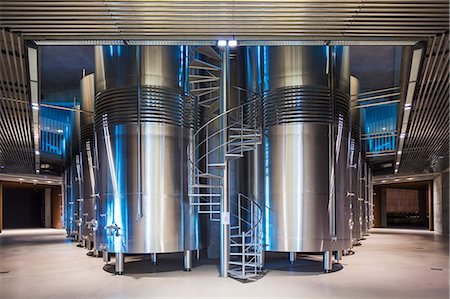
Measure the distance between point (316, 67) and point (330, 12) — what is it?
4.23 metres

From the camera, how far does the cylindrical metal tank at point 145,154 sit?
400 inches

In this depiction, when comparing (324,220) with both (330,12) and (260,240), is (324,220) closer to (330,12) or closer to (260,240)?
(260,240)

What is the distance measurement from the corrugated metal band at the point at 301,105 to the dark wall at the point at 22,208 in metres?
32.4

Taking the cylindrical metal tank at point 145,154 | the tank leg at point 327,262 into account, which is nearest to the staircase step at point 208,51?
the cylindrical metal tank at point 145,154

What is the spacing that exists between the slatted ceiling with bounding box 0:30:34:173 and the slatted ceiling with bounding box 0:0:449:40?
2.29ft

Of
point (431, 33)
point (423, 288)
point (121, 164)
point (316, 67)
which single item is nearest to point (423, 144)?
point (316, 67)

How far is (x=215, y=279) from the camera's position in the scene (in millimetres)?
9320

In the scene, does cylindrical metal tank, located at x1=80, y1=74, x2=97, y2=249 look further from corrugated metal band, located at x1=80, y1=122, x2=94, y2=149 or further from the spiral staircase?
the spiral staircase

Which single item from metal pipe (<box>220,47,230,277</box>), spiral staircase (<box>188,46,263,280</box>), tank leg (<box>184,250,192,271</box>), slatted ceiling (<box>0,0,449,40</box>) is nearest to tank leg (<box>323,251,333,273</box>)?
spiral staircase (<box>188,46,263,280</box>)

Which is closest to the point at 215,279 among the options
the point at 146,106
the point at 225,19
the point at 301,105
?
the point at 146,106

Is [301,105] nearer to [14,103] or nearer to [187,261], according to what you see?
[187,261]

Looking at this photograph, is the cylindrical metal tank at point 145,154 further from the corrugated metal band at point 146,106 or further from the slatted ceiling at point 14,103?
the slatted ceiling at point 14,103

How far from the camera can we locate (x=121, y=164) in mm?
10320

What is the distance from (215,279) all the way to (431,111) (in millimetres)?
7053
